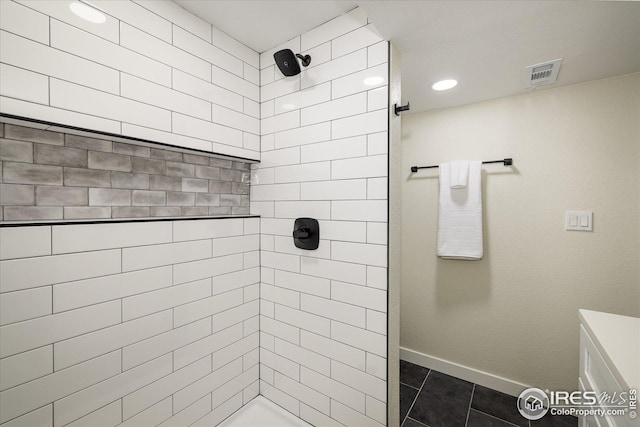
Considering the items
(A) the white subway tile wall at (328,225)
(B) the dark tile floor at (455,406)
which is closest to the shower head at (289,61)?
(A) the white subway tile wall at (328,225)

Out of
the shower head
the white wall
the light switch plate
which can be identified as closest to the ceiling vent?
the light switch plate

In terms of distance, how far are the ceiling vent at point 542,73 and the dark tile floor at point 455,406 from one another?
6.92 feet

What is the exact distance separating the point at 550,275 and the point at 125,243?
242 centimetres

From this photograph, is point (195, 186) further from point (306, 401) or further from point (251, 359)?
point (306, 401)

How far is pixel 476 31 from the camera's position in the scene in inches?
43.3

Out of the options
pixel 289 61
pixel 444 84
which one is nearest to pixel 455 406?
pixel 444 84

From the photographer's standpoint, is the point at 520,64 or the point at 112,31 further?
the point at 520,64

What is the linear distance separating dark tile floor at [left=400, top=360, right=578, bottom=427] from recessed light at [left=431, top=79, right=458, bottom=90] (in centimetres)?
214

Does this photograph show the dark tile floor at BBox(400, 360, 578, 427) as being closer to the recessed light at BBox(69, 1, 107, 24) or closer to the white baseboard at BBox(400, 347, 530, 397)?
the white baseboard at BBox(400, 347, 530, 397)

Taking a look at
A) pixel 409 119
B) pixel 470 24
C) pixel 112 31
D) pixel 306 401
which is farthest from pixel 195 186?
pixel 409 119

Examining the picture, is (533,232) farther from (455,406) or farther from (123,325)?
(123,325)

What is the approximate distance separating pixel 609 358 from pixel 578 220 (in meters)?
→ 1.28

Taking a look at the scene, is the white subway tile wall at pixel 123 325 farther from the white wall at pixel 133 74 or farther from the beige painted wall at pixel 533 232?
the beige painted wall at pixel 533 232

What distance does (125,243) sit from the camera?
1.01 meters
